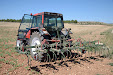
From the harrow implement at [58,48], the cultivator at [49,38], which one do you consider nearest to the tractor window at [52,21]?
the cultivator at [49,38]

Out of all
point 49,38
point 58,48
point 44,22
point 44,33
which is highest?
point 44,22

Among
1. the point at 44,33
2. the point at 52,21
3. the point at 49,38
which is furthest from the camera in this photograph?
the point at 52,21

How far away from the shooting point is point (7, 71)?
147 inches

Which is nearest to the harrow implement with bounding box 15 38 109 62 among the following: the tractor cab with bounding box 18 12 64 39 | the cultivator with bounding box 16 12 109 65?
the cultivator with bounding box 16 12 109 65

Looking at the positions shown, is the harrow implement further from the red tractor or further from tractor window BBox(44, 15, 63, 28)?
tractor window BBox(44, 15, 63, 28)

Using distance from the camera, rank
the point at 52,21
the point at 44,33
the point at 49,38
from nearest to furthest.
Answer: the point at 44,33 < the point at 49,38 < the point at 52,21

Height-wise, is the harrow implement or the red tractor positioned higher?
the red tractor

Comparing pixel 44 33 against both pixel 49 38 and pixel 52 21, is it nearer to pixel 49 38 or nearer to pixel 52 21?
pixel 49 38

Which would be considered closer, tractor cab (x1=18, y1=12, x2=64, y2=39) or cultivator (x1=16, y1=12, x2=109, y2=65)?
cultivator (x1=16, y1=12, x2=109, y2=65)

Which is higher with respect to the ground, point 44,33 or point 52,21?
point 52,21

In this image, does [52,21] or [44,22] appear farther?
[52,21]

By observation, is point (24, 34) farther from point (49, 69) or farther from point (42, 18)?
point (49, 69)

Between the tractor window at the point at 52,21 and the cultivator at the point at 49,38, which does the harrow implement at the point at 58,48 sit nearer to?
the cultivator at the point at 49,38

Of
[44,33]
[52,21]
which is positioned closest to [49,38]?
[44,33]
